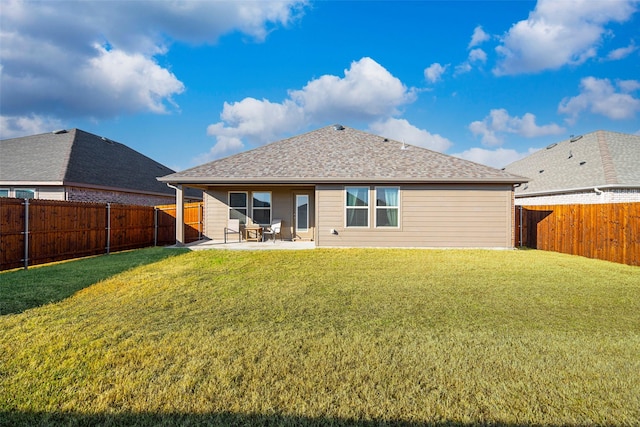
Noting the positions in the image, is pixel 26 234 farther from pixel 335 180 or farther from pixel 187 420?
pixel 187 420

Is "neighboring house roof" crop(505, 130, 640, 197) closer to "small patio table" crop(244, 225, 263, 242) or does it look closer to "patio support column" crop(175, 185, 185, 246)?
"small patio table" crop(244, 225, 263, 242)

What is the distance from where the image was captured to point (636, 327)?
4316 millimetres

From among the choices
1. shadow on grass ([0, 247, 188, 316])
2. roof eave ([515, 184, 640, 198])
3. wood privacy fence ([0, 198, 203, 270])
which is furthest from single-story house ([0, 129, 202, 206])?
roof eave ([515, 184, 640, 198])

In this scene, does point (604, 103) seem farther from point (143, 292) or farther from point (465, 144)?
point (143, 292)

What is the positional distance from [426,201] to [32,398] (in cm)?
1160

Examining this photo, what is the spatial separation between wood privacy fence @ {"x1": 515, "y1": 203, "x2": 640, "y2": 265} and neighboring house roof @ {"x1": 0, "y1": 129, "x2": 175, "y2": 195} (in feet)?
62.3

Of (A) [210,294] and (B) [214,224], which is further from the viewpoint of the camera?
(B) [214,224]

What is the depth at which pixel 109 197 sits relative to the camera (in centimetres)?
1627

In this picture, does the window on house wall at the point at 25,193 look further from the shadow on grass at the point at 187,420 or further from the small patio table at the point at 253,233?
the shadow on grass at the point at 187,420

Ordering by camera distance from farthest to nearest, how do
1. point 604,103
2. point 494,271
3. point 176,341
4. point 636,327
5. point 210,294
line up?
point 604,103 < point 494,271 < point 210,294 < point 636,327 < point 176,341

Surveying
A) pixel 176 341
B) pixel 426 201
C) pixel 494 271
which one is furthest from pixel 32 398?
pixel 426 201

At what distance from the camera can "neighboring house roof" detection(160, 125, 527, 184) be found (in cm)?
1193

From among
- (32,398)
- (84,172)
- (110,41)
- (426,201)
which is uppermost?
(110,41)

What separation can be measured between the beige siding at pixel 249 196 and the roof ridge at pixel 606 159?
1285 centimetres
